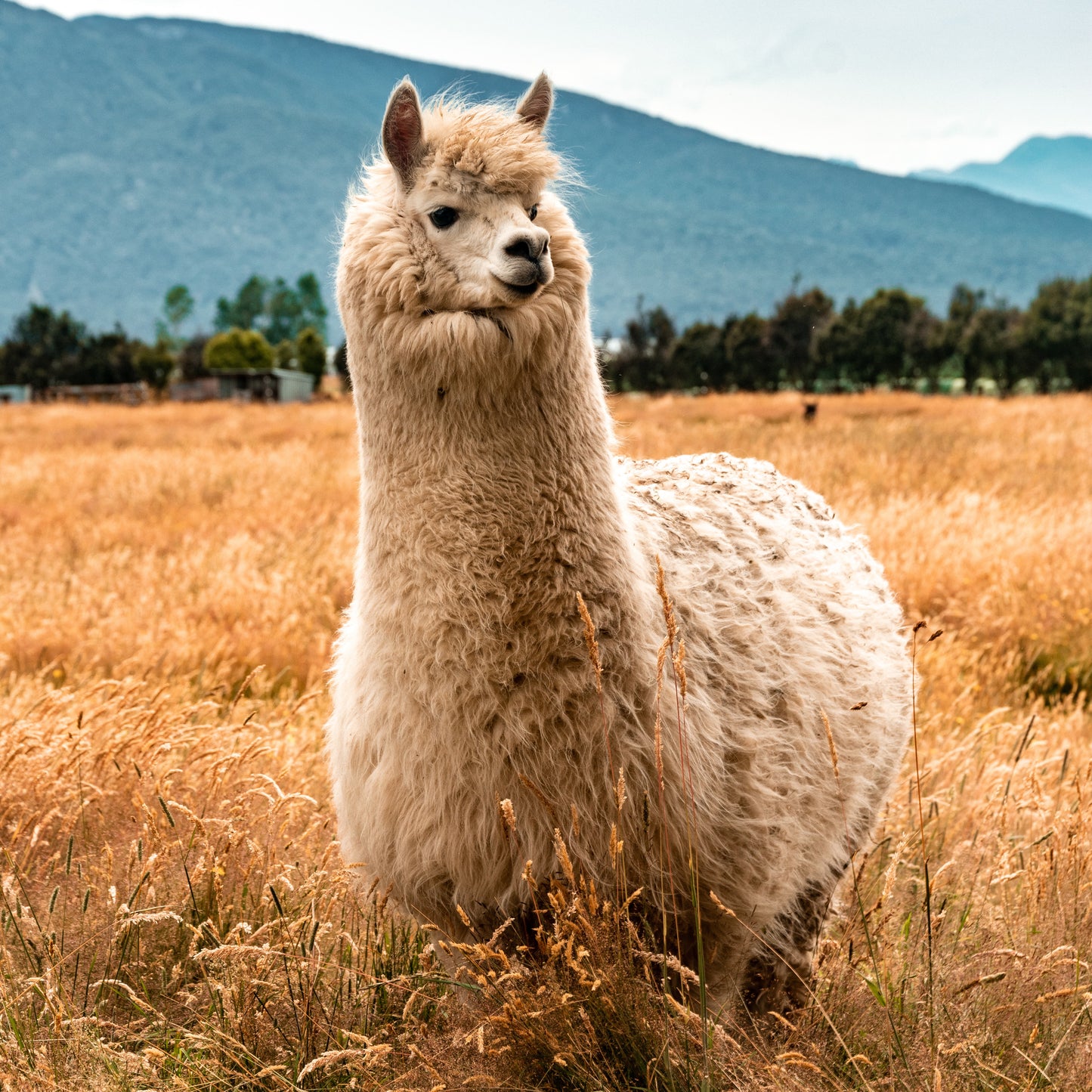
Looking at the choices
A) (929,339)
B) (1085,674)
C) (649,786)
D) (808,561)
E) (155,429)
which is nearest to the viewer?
(649,786)

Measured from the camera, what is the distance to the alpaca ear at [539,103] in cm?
275

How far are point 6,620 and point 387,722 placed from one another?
4331mm

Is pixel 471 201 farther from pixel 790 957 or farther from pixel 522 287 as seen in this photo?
pixel 790 957

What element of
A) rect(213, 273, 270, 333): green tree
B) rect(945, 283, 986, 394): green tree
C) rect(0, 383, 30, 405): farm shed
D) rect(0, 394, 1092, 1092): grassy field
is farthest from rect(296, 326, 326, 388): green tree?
rect(213, 273, 270, 333): green tree

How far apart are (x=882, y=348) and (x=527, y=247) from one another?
2275 inches

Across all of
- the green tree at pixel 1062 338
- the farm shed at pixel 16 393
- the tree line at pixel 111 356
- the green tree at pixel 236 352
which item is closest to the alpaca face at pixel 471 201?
the green tree at pixel 1062 338

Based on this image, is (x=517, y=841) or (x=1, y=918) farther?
(x=1, y=918)

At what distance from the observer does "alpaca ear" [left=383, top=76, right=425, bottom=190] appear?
252 cm

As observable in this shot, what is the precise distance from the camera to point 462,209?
249 cm

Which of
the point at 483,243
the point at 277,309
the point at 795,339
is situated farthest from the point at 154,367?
the point at 277,309

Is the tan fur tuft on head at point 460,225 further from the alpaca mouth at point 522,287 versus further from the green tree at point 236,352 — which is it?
the green tree at point 236,352

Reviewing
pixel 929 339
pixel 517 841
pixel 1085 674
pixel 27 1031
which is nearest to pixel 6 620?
pixel 27 1031

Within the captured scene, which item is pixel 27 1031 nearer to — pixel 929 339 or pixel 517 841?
pixel 517 841

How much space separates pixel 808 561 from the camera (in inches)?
132
